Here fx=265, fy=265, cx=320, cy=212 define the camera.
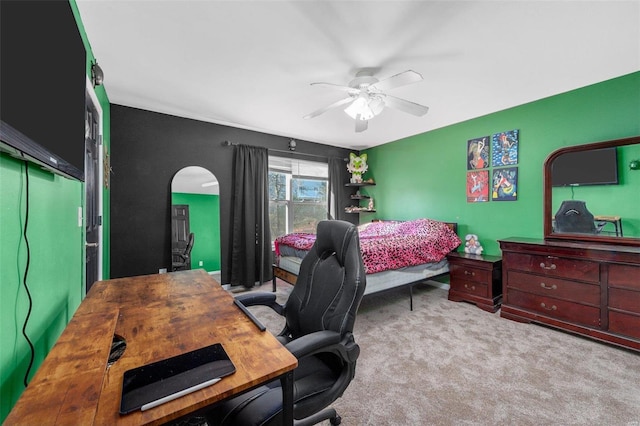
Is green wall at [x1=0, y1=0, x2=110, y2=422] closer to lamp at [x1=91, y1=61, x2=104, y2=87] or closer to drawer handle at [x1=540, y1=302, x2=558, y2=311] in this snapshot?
lamp at [x1=91, y1=61, x2=104, y2=87]

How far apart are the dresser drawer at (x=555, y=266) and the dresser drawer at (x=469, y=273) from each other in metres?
0.32

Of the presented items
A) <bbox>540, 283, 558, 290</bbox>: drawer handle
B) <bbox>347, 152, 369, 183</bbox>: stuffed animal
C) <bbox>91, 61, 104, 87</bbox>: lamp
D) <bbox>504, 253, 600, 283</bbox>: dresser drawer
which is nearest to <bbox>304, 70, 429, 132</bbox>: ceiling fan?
<bbox>91, 61, 104, 87</bbox>: lamp

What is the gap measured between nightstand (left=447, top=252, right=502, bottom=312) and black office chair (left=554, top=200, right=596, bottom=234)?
726mm

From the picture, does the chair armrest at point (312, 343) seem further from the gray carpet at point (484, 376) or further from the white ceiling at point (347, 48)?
the white ceiling at point (347, 48)

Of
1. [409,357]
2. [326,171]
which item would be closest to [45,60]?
[409,357]

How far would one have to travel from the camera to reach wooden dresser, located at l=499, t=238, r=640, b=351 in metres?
2.20

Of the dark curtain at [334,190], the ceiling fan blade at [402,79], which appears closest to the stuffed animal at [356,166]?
the dark curtain at [334,190]

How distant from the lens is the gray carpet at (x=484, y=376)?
5.14 feet

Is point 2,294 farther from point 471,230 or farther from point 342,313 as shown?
point 471,230

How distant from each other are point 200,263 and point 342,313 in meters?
3.08

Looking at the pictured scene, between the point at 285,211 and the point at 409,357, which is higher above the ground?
the point at 285,211

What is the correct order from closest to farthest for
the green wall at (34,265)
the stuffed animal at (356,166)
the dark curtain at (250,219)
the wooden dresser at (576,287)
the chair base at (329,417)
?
the green wall at (34,265)
the chair base at (329,417)
the wooden dresser at (576,287)
the dark curtain at (250,219)
the stuffed animal at (356,166)

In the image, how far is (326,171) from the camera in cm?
525

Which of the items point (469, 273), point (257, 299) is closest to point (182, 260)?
point (257, 299)
